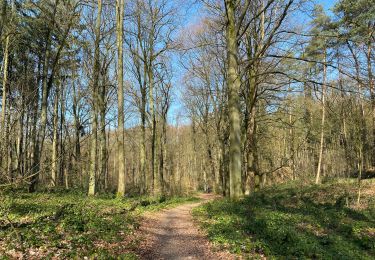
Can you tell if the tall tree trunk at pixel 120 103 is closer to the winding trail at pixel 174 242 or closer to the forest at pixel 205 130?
the forest at pixel 205 130

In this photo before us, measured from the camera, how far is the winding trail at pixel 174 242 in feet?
24.5

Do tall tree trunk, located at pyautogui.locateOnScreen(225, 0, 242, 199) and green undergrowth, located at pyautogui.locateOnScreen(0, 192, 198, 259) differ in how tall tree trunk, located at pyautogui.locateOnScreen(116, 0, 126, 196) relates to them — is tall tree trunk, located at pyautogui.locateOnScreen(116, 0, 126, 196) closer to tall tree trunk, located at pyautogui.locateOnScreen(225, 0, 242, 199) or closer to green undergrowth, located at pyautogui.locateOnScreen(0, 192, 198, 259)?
tall tree trunk, located at pyautogui.locateOnScreen(225, 0, 242, 199)

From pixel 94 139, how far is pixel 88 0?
8182mm

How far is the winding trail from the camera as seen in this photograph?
7.47 metres

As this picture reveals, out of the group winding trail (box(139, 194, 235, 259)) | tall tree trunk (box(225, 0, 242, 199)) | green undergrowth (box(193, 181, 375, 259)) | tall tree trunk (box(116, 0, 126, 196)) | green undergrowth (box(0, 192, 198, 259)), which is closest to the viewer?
green undergrowth (box(0, 192, 198, 259))

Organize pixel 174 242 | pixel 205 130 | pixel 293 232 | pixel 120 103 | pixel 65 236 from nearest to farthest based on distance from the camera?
pixel 65 236 → pixel 293 232 → pixel 174 242 → pixel 120 103 → pixel 205 130

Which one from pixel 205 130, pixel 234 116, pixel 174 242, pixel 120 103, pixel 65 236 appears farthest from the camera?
pixel 205 130

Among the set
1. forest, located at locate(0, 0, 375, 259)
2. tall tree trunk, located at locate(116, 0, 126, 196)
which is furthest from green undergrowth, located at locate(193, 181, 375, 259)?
tall tree trunk, located at locate(116, 0, 126, 196)

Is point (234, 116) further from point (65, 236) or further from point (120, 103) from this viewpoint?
point (65, 236)

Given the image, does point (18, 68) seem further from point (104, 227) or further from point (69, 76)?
point (104, 227)

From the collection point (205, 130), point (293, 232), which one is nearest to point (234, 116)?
point (293, 232)

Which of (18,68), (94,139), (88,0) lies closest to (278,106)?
(94,139)

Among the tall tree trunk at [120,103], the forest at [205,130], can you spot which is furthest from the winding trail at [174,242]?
the tall tree trunk at [120,103]

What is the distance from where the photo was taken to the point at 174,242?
9000 millimetres
